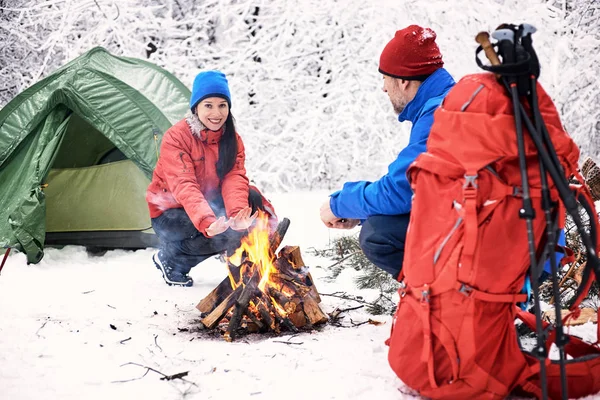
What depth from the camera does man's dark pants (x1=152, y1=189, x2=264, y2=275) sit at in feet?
13.4

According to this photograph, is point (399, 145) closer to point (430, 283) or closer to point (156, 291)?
point (156, 291)

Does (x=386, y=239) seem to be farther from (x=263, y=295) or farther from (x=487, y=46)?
(x=487, y=46)

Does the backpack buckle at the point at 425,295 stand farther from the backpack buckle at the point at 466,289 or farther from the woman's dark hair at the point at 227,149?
the woman's dark hair at the point at 227,149

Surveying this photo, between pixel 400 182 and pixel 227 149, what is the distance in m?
1.90

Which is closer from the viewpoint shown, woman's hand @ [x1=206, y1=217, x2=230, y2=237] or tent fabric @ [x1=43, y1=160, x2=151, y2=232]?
woman's hand @ [x1=206, y1=217, x2=230, y2=237]

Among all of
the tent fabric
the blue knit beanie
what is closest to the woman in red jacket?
the blue knit beanie

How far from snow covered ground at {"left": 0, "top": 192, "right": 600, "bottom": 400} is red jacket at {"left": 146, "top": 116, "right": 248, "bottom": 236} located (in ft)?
1.97

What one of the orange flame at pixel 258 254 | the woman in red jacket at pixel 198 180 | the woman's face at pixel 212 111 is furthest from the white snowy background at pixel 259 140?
the woman's face at pixel 212 111

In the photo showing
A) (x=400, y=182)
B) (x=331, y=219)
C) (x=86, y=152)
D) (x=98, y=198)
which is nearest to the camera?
(x=400, y=182)

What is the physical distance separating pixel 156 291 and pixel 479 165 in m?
2.67

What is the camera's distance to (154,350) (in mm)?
2770

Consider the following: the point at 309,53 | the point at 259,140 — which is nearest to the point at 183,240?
the point at 259,140

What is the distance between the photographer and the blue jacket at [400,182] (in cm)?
251

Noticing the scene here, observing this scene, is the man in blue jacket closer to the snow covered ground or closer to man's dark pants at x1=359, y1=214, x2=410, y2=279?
man's dark pants at x1=359, y1=214, x2=410, y2=279
